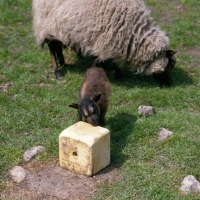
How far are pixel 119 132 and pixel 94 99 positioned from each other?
844 millimetres

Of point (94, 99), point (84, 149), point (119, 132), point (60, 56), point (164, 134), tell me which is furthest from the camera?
point (60, 56)

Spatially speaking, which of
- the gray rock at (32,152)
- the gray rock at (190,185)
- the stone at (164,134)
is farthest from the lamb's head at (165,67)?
the gray rock at (190,185)

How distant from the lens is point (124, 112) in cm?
726

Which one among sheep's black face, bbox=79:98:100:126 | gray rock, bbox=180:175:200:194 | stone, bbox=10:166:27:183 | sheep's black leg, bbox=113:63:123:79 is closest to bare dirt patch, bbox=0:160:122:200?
stone, bbox=10:166:27:183

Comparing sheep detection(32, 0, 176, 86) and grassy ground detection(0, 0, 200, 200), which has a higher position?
sheep detection(32, 0, 176, 86)

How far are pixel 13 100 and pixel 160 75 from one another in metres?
2.70

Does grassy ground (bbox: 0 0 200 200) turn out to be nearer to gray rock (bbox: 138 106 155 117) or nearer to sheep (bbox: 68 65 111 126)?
gray rock (bbox: 138 106 155 117)

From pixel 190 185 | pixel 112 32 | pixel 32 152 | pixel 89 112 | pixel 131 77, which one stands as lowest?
pixel 131 77

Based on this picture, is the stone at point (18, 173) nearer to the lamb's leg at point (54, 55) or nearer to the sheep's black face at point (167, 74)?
the lamb's leg at point (54, 55)

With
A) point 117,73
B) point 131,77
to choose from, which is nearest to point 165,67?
point 131,77

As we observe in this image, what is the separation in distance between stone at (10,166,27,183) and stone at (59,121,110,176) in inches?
19.4

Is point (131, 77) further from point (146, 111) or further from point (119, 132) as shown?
point (119, 132)

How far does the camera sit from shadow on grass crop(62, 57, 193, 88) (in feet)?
28.1

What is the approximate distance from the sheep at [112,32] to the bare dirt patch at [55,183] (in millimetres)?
2953
